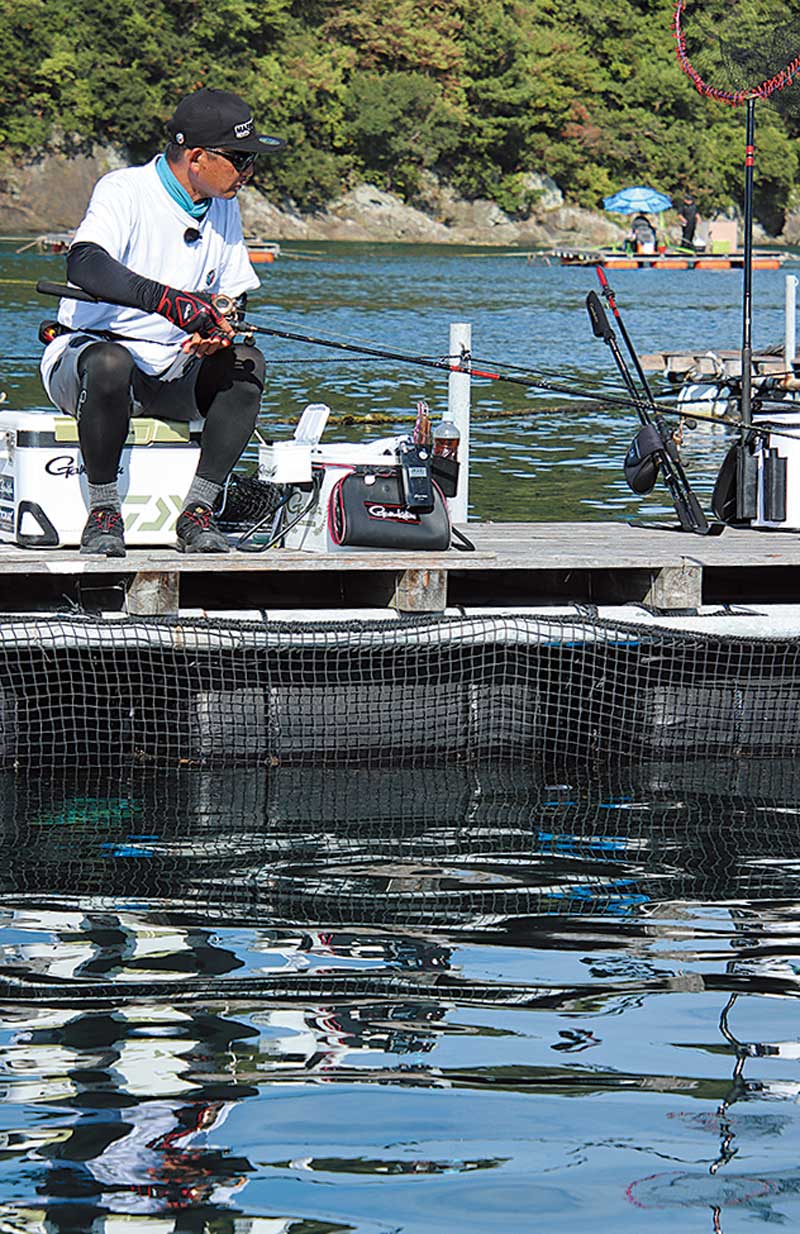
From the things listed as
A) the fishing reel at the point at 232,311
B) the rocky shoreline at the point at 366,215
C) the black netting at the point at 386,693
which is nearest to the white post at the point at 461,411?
the black netting at the point at 386,693

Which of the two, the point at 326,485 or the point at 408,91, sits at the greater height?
the point at 408,91

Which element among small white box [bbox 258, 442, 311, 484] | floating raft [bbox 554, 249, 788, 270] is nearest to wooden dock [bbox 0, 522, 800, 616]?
small white box [bbox 258, 442, 311, 484]

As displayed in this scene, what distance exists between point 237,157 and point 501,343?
843 inches

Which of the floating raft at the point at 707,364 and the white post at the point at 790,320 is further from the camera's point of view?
the floating raft at the point at 707,364

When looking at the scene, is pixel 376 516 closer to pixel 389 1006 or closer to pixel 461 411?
pixel 461 411

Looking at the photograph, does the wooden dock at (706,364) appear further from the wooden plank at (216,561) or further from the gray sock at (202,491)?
the gray sock at (202,491)

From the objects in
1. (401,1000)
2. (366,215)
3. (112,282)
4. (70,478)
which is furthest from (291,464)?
(366,215)

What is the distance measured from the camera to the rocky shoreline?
7269 centimetres

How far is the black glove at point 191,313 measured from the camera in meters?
6.07

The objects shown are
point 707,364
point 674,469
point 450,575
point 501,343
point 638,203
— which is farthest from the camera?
point 638,203

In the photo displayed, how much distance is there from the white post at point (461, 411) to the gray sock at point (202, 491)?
3.31 feet

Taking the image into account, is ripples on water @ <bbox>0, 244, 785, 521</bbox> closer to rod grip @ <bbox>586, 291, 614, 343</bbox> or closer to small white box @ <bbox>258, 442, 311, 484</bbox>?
rod grip @ <bbox>586, 291, 614, 343</bbox>

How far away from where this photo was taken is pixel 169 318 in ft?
19.9

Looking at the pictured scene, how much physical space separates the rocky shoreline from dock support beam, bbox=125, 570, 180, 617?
6398 cm
